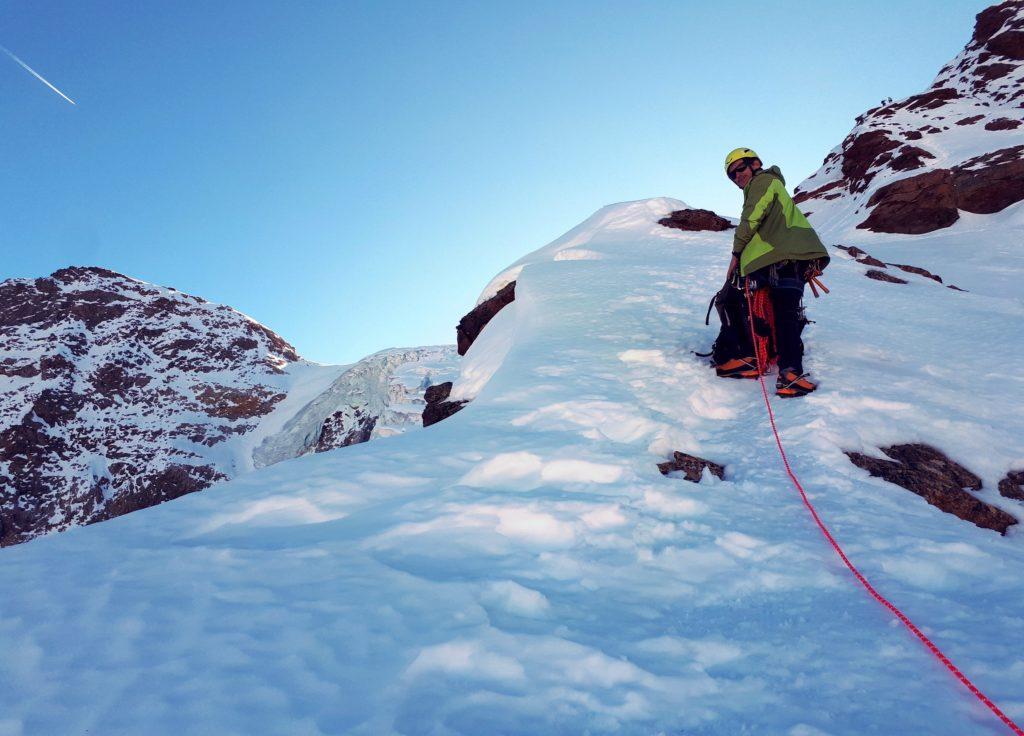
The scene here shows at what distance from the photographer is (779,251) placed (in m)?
4.80

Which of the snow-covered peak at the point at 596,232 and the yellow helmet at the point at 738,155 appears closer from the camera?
the yellow helmet at the point at 738,155

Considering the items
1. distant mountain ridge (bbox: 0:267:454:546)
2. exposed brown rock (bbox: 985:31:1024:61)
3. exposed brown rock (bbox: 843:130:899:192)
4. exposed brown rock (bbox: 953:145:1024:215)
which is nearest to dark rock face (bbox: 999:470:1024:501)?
exposed brown rock (bbox: 953:145:1024:215)

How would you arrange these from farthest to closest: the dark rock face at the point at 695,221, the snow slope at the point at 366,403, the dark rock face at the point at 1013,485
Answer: the snow slope at the point at 366,403 → the dark rock face at the point at 695,221 → the dark rock face at the point at 1013,485

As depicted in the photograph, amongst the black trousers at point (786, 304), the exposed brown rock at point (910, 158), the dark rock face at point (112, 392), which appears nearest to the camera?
the black trousers at point (786, 304)

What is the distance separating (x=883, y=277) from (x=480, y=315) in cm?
819

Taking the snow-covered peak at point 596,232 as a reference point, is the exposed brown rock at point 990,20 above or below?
above

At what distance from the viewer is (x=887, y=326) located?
21.1 ft

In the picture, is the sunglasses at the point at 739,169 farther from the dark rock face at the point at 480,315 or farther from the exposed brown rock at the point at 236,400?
the exposed brown rock at the point at 236,400

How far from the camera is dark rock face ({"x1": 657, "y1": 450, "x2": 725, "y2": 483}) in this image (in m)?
3.38

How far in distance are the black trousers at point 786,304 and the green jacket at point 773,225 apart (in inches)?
4.2

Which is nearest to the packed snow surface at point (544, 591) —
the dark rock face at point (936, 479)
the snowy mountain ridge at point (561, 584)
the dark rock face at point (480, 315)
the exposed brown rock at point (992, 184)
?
the snowy mountain ridge at point (561, 584)

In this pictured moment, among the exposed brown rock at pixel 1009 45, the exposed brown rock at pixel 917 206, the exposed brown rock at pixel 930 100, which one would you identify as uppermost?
the exposed brown rock at pixel 1009 45

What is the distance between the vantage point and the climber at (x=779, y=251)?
4727 millimetres

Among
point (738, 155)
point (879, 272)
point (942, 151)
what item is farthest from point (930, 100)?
point (738, 155)
